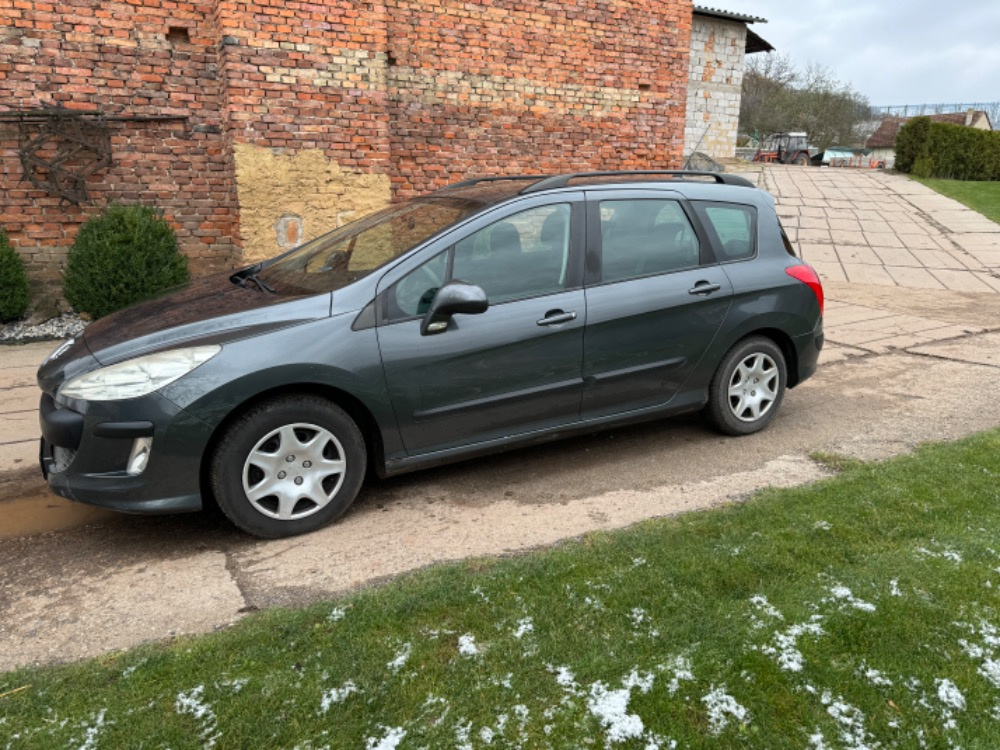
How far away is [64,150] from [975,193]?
21562 millimetres

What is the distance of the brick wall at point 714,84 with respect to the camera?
24328mm

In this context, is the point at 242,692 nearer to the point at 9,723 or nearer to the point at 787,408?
the point at 9,723

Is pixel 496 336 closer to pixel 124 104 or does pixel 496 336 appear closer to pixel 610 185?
pixel 610 185

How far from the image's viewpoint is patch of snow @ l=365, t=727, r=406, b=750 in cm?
219

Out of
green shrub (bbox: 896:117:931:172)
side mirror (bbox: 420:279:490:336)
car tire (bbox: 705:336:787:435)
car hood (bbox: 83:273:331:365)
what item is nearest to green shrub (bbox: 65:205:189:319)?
car hood (bbox: 83:273:331:365)

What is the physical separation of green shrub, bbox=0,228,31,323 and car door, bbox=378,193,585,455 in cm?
568

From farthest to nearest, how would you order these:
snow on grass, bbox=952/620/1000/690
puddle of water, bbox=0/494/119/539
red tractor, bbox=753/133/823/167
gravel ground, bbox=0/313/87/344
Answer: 1. red tractor, bbox=753/133/823/167
2. gravel ground, bbox=0/313/87/344
3. puddle of water, bbox=0/494/119/539
4. snow on grass, bbox=952/620/1000/690

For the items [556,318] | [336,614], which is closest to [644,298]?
[556,318]

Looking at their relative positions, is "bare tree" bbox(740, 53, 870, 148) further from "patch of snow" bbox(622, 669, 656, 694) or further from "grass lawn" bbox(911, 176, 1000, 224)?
"patch of snow" bbox(622, 669, 656, 694)

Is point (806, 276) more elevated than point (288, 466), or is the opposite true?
point (806, 276)

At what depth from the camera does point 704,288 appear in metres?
4.61

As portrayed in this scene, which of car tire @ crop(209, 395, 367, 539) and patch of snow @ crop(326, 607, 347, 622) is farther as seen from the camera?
car tire @ crop(209, 395, 367, 539)

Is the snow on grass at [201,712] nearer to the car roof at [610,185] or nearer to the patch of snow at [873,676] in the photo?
the patch of snow at [873,676]

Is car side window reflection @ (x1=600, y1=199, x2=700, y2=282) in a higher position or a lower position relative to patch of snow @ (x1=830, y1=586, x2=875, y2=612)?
higher
